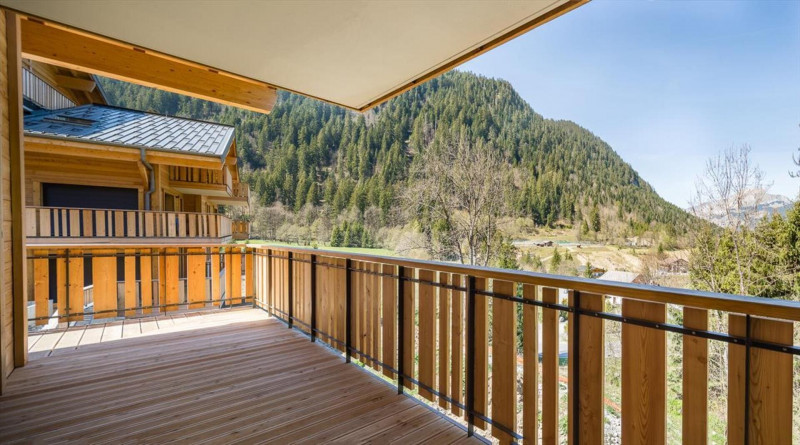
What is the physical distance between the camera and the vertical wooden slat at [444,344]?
2221 mm

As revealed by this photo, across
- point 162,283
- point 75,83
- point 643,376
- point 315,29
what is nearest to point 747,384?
point 643,376

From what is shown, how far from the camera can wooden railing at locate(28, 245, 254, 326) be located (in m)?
4.02

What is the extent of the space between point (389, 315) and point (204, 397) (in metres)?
1.45

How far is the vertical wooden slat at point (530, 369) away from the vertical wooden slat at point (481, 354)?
26 centimetres

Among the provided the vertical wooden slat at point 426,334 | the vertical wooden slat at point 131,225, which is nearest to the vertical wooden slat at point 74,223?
the vertical wooden slat at point 131,225

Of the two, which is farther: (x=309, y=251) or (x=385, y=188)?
(x=385, y=188)

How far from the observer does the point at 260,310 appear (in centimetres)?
502

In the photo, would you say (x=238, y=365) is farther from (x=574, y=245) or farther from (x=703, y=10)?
(x=703, y=10)

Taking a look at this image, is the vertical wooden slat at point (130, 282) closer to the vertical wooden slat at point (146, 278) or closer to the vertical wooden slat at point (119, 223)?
the vertical wooden slat at point (146, 278)

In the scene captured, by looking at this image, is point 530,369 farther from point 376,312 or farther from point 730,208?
point 730,208

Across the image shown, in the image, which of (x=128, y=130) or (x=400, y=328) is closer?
(x=400, y=328)

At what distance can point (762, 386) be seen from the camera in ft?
3.66

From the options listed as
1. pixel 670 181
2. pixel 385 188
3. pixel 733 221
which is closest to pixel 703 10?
pixel 670 181

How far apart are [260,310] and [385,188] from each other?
90.1 feet
